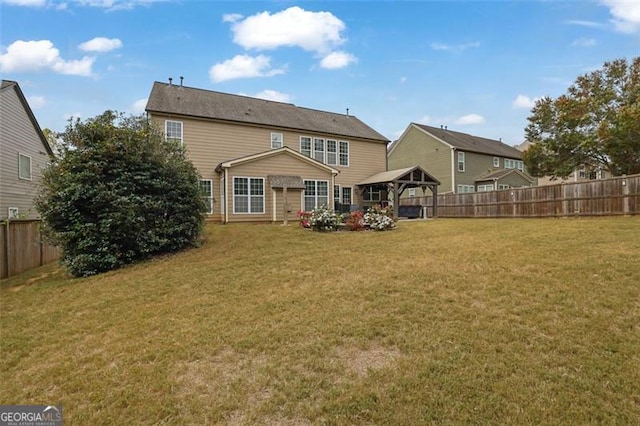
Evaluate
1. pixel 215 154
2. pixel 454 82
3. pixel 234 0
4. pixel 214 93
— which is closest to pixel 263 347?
pixel 234 0

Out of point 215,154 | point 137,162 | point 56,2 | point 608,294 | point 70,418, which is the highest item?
point 56,2

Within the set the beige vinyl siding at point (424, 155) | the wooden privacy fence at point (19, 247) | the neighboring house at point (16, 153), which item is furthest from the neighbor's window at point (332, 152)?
the wooden privacy fence at point (19, 247)

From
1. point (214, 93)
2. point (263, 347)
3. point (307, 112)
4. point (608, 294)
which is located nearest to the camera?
point (263, 347)

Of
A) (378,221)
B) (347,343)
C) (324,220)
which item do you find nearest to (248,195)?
(324,220)

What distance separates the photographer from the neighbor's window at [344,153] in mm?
21553

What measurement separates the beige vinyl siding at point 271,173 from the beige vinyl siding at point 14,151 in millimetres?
7379

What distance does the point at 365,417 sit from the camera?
2.64 m

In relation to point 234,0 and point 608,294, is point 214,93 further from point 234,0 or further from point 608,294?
point 608,294

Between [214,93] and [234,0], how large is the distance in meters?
10.2

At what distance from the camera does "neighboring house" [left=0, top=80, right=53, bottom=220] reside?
545 inches

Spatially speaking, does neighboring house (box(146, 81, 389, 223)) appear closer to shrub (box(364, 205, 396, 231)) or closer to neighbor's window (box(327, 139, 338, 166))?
neighbor's window (box(327, 139, 338, 166))

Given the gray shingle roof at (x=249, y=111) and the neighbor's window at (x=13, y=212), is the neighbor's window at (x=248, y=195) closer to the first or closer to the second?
the gray shingle roof at (x=249, y=111)

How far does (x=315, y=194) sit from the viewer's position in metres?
18.0

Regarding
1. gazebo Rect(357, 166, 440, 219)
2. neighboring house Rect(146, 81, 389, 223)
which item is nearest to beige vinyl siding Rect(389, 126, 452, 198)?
gazebo Rect(357, 166, 440, 219)
